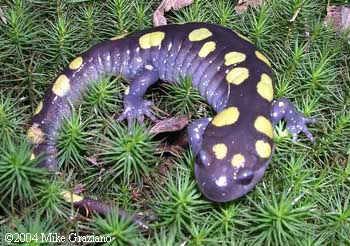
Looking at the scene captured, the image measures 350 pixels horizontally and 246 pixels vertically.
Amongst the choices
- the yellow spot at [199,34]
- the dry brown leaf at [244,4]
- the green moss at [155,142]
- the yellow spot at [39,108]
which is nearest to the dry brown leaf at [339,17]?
the green moss at [155,142]

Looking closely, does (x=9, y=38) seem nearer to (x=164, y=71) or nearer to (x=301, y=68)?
(x=164, y=71)

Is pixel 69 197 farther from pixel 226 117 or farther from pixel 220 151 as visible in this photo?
pixel 226 117

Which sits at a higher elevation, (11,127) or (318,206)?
(11,127)

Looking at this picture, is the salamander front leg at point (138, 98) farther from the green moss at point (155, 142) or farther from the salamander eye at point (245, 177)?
the salamander eye at point (245, 177)

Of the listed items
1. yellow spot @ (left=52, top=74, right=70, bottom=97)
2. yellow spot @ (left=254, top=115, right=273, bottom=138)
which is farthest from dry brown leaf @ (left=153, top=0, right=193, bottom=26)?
yellow spot @ (left=254, top=115, right=273, bottom=138)

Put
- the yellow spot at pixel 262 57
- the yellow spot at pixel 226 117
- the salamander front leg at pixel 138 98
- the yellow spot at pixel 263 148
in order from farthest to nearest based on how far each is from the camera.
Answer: the yellow spot at pixel 262 57, the salamander front leg at pixel 138 98, the yellow spot at pixel 226 117, the yellow spot at pixel 263 148

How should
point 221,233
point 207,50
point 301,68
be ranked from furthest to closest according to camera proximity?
point 207,50
point 301,68
point 221,233

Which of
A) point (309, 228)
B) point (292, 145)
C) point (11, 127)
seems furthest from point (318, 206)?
point (11, 127)
